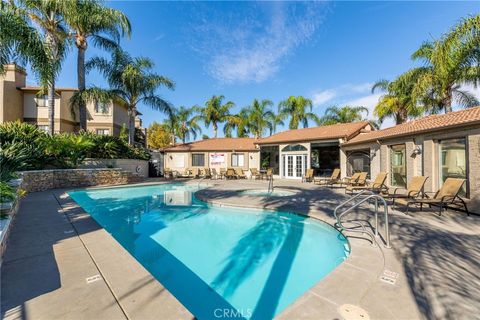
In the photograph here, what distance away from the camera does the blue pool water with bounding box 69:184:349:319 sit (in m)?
3.92

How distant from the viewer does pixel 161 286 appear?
9.74 feet

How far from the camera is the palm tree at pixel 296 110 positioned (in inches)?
1180

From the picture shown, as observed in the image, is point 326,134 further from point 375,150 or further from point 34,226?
point 34,226

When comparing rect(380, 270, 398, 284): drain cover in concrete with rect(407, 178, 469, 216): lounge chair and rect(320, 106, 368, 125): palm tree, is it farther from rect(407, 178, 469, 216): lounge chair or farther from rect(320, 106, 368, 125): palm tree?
rect(320, 106, 368, 125): palm tree

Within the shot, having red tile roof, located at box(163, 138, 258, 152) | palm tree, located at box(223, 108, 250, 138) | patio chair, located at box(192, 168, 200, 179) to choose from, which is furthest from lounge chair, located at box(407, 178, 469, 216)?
palm tree, located at box(223, 108, 250, 138)

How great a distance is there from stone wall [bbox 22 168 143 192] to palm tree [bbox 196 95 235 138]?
16068 mm

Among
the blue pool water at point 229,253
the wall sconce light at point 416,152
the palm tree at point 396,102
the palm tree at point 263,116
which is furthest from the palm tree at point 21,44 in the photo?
the palm tree at point 263,116

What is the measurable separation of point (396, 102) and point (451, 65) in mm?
12053

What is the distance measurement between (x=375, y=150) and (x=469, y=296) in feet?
41.4

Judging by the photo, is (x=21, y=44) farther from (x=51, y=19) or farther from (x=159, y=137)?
(x=159, y=137)

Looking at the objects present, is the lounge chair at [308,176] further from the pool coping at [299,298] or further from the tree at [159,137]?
the tree at [159,137]

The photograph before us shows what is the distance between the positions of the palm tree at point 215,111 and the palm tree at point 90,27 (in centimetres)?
1437

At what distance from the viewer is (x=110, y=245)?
4.29 metres

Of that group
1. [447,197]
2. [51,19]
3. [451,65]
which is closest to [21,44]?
[51,19]
